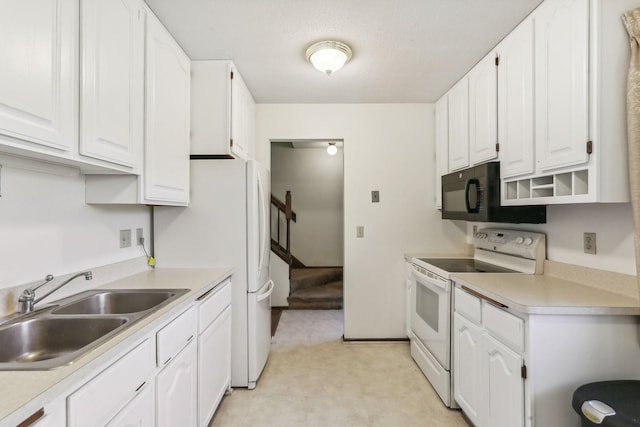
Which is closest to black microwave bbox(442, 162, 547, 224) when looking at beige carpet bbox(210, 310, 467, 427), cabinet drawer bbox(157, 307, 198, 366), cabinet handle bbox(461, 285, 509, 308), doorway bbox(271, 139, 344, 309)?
cabinet handle bbox(461, 285, 509, 308)

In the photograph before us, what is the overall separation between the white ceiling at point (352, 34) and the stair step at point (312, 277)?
271 cm

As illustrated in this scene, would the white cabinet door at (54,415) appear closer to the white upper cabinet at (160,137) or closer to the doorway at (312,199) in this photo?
the white upper cabinet at (160,137)

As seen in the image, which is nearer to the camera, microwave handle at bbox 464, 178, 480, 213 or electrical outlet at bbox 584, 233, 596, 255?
electrical outlet at bbox 584, 233, 596, 255

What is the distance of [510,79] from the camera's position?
1.79m

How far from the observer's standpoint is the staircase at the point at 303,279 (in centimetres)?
396

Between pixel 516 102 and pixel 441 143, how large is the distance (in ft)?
3.48

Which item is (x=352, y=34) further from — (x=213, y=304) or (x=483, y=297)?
(x=213, y=304)

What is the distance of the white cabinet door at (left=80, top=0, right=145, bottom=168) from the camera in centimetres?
115

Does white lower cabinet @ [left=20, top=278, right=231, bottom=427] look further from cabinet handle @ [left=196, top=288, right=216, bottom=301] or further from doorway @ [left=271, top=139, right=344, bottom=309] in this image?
doorway @ [left=271, top=139, right=344, bottom=309]

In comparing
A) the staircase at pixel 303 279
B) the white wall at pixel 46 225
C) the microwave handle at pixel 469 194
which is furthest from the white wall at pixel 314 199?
the white wall at pixel 46 225

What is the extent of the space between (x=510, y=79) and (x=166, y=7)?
2.00 meters

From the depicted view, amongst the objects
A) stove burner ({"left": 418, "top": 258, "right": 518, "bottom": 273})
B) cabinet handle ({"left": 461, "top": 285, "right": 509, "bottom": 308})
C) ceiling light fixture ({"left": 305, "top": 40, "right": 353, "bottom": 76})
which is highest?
ceiling light fixture ({"left": 305, "top": 40, "right": 353, "bottom": 76})

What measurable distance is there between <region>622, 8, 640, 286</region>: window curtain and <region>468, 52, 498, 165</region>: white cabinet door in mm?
737

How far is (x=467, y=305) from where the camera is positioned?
1743 millimetres
